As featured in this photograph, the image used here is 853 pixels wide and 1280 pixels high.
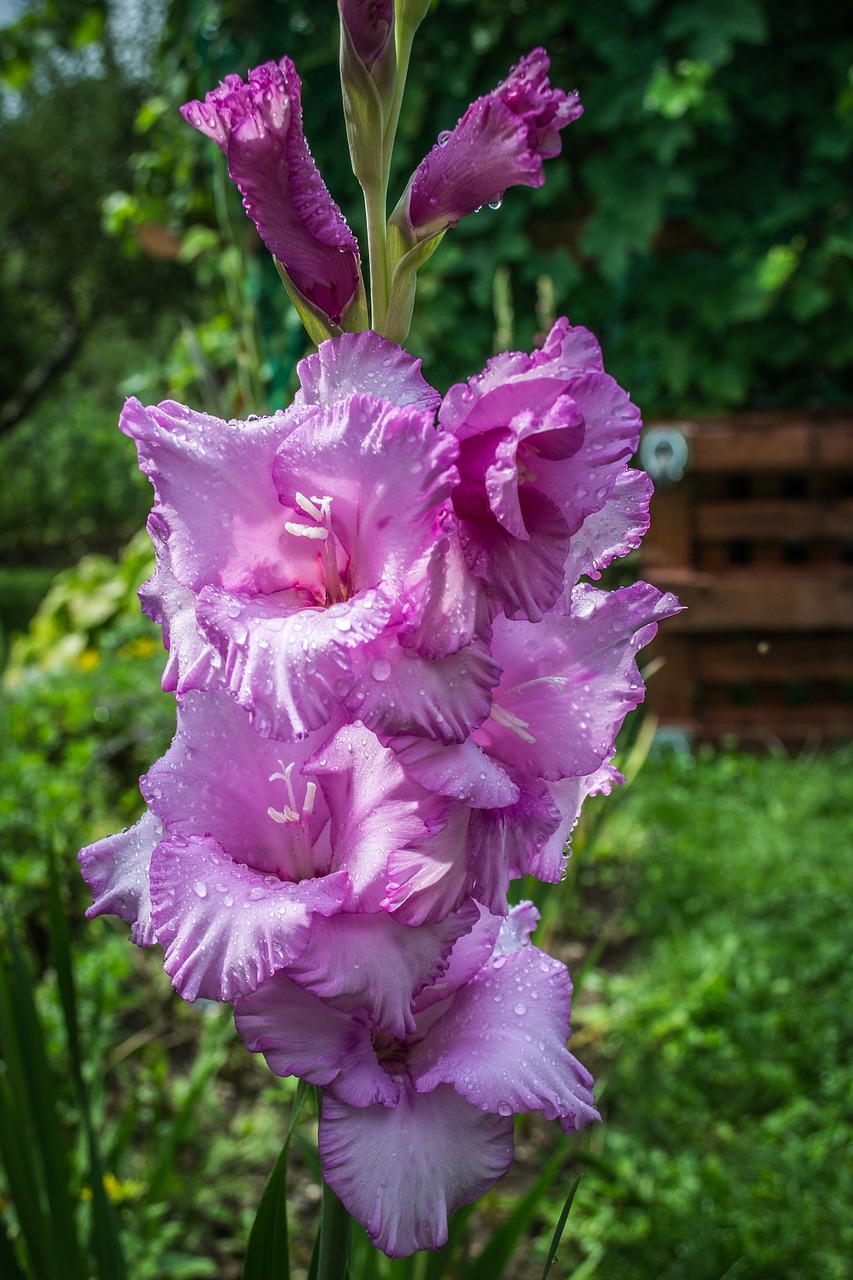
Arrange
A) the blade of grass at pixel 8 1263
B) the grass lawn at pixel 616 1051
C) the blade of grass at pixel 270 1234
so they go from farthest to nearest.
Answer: the grass lawn at pixel 616 1051 → the blade of grass at pixel 8 1263 → the blade of grass at pixel 270 1234

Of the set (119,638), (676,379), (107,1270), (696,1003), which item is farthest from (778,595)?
(107,1270)

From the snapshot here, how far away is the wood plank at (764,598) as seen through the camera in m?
4.11

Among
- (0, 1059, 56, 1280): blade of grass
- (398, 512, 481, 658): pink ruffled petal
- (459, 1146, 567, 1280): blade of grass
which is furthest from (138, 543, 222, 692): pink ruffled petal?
(459, 1146, 567, 1280): blade of grass

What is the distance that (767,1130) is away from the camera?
6.67ft

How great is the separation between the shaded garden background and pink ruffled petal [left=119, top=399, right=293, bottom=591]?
23.2 inches

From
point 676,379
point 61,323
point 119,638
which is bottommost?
point 61,323

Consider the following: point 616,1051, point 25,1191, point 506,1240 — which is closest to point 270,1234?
point 25,1191

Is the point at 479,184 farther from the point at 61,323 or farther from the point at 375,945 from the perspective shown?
the point at 61,323

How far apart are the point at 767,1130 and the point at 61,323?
16.3 meters

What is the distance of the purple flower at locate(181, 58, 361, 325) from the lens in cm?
59

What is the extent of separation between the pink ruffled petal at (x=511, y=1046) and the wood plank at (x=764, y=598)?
11.5 feet

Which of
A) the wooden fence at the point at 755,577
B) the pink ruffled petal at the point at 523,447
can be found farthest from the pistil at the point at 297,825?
the wooden fence at the point at 755,577

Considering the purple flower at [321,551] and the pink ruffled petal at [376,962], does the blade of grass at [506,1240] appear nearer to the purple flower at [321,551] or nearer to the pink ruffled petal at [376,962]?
the pink ruffled petal at [376,962]

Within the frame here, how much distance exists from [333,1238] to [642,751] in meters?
2.02
